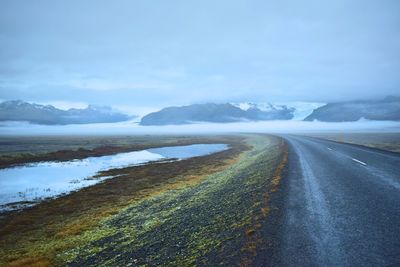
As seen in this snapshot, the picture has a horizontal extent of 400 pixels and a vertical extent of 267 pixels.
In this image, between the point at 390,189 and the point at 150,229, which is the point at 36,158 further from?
the point at 390,189

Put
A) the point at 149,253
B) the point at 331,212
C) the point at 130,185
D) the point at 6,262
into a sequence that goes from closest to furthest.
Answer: the point at 149,253 → the point at 331,212 → the point at 6,262 → the point at 130,185

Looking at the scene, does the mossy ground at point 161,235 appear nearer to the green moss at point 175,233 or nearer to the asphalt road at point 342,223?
the green moss at point 175,233

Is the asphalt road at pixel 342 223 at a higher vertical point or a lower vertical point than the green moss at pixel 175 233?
higher

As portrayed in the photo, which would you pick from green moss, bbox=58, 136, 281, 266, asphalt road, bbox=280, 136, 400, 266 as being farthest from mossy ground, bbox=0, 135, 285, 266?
asphalt road, bbox=280, 136, 400, 266

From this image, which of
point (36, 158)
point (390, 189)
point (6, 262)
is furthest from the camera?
point (36, 158)

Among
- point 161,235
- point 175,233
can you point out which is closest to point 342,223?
point 175,233

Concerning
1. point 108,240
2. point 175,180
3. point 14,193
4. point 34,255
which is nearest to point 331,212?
point 108,240

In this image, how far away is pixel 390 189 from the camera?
15.0 m

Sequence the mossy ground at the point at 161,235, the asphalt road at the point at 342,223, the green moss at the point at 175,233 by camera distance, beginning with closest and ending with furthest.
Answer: the asphalt road at the point at 342,223, the mossy ground at the point at 161,235, the green moss at the point at 175,233

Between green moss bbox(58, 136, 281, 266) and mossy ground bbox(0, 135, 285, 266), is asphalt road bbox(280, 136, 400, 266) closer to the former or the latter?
mossy ground bbox(0, 135, 285, 266)

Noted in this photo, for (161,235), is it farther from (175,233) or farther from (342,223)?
(342,223)

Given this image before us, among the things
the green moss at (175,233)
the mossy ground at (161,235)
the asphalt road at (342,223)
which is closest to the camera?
the asphalt road at (342,223)

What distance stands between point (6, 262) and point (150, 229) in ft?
20.0

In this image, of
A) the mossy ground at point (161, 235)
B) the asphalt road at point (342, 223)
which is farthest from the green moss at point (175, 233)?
the asphalt road at point (342, 223)
